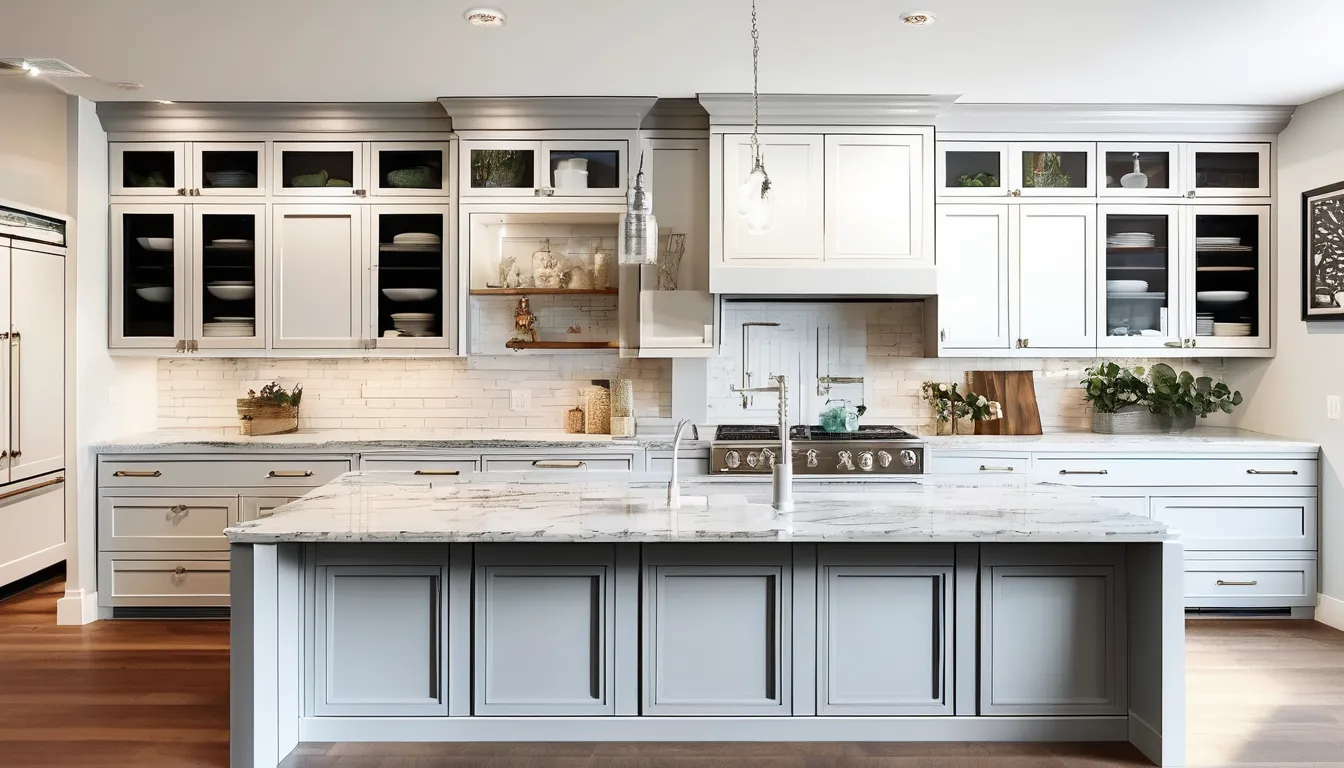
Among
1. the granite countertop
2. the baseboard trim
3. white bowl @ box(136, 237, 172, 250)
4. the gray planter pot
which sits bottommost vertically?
the baseboard trim

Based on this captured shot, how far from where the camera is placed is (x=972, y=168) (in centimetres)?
486

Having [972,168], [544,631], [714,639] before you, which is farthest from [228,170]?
[972,168]

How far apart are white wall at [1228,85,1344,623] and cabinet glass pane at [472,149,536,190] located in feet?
12.8

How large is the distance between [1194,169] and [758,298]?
2391mm

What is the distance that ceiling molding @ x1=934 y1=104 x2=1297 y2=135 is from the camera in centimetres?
473

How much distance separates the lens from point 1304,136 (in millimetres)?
4621

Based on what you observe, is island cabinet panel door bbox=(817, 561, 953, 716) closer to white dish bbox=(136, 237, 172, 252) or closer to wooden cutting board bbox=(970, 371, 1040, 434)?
wooden cutting board bbox=(970, 371, 1040, 434)

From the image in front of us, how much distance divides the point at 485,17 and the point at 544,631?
2281 millimetres

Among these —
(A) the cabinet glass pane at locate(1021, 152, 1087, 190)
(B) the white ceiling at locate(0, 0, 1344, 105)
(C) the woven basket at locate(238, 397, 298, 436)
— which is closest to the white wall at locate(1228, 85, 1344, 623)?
(B) the white ceiling at locate(0, 0, 1344, 105)

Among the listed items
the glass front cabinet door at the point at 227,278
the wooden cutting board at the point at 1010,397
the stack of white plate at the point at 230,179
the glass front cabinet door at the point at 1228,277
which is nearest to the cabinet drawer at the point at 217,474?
the glass front cabinet door at the point at 227,278

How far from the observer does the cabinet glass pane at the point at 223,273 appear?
4.80 metres

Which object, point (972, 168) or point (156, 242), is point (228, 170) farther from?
point (972, 168)

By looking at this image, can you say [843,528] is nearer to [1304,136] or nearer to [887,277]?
[887,277]

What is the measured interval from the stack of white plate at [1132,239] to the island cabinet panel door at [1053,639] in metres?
2.50
